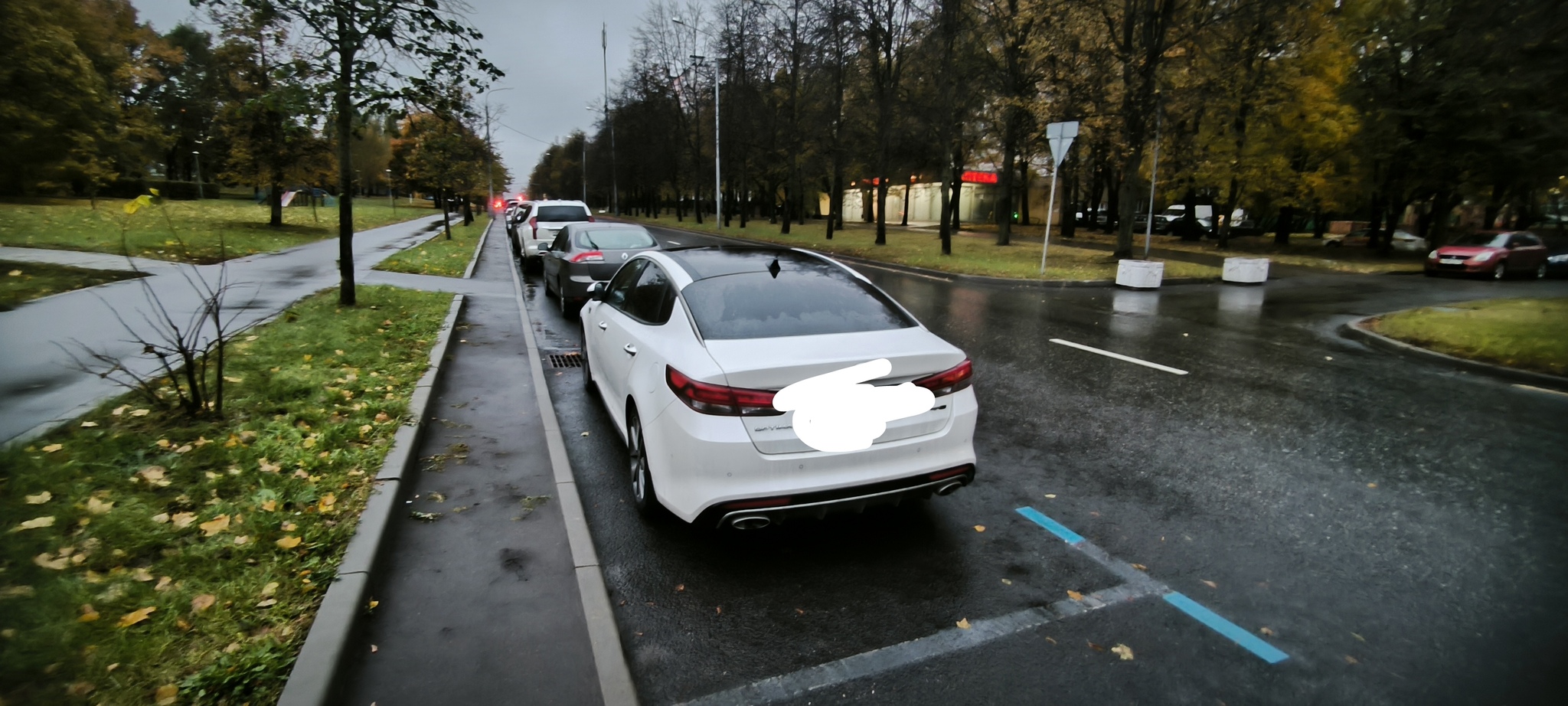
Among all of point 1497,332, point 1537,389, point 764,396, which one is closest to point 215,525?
point 764,396

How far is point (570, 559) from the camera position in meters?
3.79

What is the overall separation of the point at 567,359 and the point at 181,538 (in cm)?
507

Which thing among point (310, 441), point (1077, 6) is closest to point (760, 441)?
point (310, 441)

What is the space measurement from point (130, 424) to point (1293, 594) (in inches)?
283

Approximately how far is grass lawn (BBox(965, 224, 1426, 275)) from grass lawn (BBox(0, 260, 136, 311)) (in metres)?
29.7

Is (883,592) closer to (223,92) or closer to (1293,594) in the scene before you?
(1293,594)

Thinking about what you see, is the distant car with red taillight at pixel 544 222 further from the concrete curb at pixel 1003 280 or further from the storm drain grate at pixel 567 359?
the storm drain grate at pixel 567 359

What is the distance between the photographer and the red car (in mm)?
21016

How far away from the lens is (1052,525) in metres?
4.30

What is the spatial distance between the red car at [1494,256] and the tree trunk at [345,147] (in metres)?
28.1

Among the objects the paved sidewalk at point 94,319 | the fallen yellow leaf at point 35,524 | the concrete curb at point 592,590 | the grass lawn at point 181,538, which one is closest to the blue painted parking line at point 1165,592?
the concrete curb at point 592,590

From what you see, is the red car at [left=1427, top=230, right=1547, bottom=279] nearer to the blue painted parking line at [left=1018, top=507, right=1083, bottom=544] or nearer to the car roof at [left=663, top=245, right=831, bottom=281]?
the blue painted parking line at [left=1018, top=507, right=1083, bottom=544]

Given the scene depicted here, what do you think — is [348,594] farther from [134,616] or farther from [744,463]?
[744,463]

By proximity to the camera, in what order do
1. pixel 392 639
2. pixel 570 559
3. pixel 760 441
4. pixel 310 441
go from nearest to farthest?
1. pixel 392 639
2. pixel 760 441
3. pixel 570 559
4. pixel 310 441
